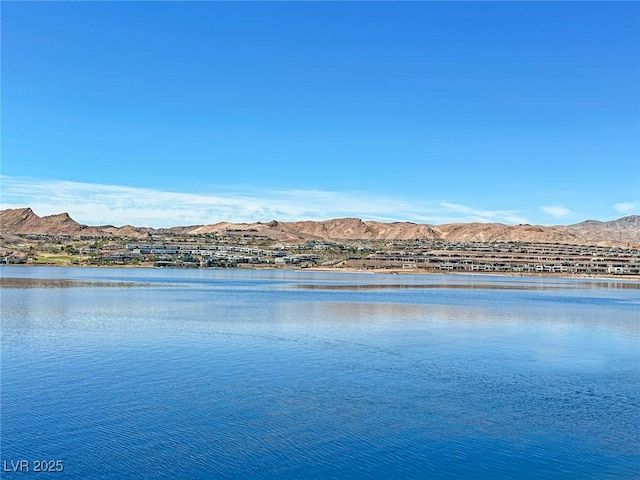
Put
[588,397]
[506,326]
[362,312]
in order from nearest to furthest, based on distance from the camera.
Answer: [588,397] → [506,326] → [362,312]

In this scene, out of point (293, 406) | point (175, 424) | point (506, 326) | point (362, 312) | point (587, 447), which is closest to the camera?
point (587, 447)

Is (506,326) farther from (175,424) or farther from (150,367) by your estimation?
(175,424)

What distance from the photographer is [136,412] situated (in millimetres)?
21547

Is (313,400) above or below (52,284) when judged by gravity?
below

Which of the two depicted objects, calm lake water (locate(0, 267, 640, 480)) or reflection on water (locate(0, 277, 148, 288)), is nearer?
calm lake water (locate(0, 267, 640, 480))

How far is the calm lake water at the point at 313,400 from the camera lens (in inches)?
693

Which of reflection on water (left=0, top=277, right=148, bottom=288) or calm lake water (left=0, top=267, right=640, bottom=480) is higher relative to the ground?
reflection on water (left=0, top=277, right=148, bottom=288)

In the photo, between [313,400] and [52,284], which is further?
[52,284]

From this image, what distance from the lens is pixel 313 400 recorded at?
77.6 feet

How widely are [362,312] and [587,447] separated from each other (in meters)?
38.5

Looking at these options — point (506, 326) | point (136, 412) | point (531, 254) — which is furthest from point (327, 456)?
point (531, 254)

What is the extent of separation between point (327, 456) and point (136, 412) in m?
7.56

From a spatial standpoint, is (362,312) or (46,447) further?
(362,312)

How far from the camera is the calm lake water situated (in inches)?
693
